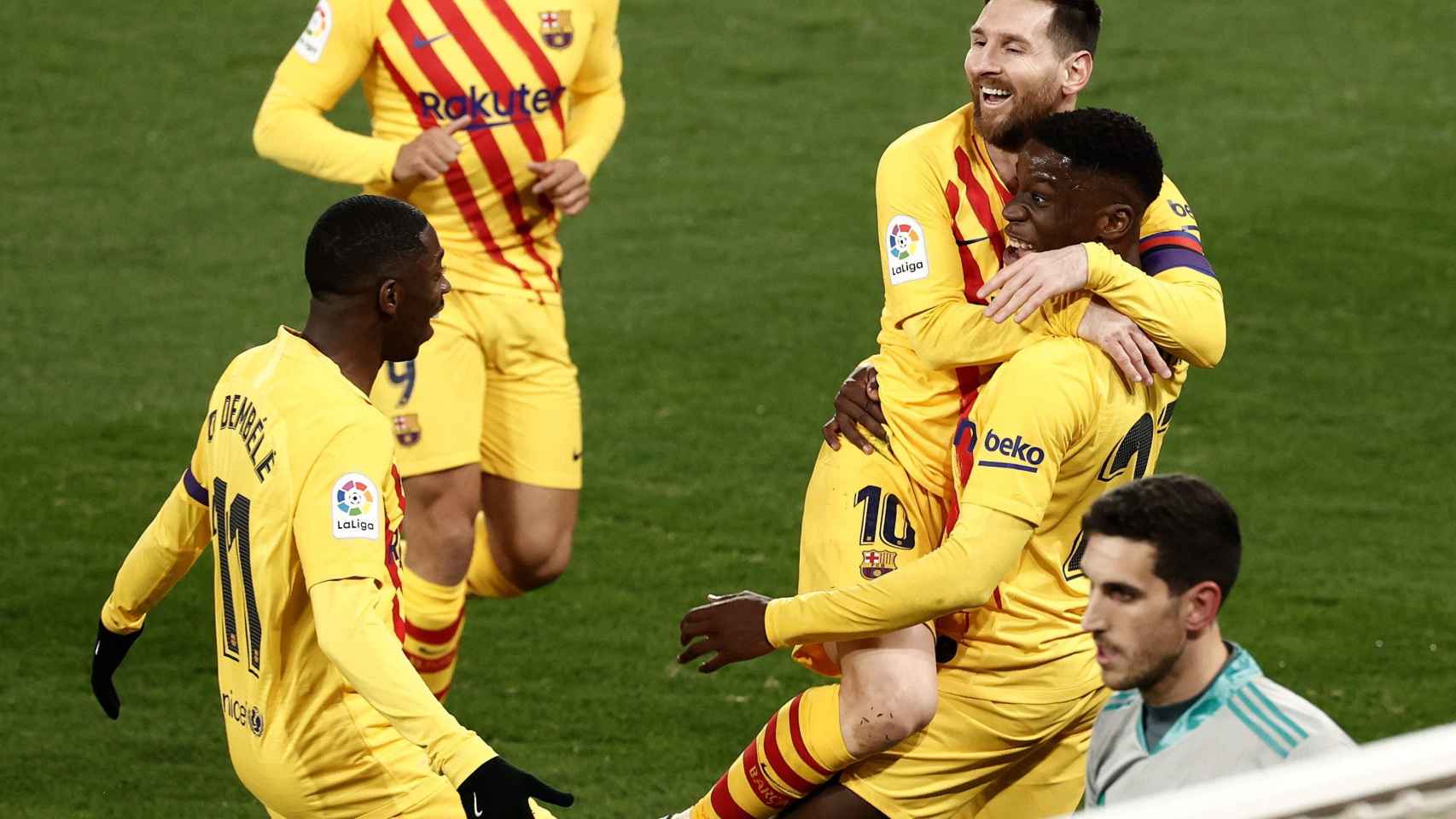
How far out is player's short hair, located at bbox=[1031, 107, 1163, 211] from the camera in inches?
163

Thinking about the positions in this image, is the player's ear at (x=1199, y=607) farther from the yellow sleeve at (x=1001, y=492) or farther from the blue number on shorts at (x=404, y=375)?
the blue number on shorts at (x=404, y=375)

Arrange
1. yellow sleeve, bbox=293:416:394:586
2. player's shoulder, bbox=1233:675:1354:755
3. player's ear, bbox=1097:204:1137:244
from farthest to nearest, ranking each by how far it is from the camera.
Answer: player's ear, bbox=1097:204:1137:244, yellow sleeve, bbox=293:416:394:586, player's shoulder, bbox=1233:675:1354:755

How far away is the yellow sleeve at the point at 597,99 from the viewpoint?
6.51 m

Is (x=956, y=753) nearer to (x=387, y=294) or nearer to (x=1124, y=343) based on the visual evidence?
(x=1124, y=343)

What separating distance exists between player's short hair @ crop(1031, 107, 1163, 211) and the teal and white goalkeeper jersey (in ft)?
4.01

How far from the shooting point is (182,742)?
6148 mm

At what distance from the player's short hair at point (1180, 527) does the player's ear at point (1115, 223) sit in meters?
0.99

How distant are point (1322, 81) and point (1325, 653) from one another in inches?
271

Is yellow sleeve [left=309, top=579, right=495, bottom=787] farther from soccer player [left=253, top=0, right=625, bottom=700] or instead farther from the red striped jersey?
the red striped jersey

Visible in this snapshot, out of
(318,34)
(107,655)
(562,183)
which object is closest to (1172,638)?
(107,655)

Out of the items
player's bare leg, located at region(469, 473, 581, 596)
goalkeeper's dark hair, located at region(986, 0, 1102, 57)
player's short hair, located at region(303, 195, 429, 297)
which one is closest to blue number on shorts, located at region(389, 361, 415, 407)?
player's bare leg, located at region(469, 473, 581, 596)

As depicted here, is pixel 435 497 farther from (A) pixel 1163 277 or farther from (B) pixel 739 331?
(B) pixel 739 331

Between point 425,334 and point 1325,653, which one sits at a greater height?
point 425,334

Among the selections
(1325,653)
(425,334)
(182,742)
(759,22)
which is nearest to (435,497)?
(182,742)
